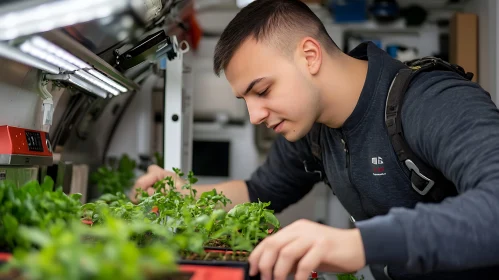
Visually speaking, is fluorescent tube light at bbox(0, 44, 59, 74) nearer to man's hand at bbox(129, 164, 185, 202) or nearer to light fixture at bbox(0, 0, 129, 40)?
light fixture at bbox(0, 0, 129, 40)

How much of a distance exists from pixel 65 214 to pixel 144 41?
0.98 meters

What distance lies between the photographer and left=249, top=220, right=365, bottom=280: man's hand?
1.04m

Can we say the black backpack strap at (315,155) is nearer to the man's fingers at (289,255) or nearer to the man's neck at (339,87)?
the man's neck at (339,87)

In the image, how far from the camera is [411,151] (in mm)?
1585

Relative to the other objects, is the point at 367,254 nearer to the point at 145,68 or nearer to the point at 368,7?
the point at 145,68

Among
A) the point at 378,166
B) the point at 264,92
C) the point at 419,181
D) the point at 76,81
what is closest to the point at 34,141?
the point at 76,81

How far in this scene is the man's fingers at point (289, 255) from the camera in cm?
104

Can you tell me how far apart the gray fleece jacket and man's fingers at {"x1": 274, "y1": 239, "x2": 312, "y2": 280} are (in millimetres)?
127

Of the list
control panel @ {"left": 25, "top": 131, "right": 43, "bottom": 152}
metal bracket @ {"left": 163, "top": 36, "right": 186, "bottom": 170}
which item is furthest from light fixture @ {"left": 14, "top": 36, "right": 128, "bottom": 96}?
metal bracket @ {"left": 163, "top": 36, "right": 186, "bottom": 170}

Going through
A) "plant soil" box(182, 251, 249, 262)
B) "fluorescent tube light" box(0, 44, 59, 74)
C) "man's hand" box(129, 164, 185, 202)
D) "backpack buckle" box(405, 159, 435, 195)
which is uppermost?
"fluorescent tube light" box(0, 44, 59, 74)

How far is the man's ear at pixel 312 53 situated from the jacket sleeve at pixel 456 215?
45cm

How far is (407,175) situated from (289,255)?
2.49ft

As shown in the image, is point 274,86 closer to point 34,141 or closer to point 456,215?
point 456,215

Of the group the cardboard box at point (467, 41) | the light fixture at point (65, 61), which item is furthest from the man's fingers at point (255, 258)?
the cardboard box at point (467, 41)
